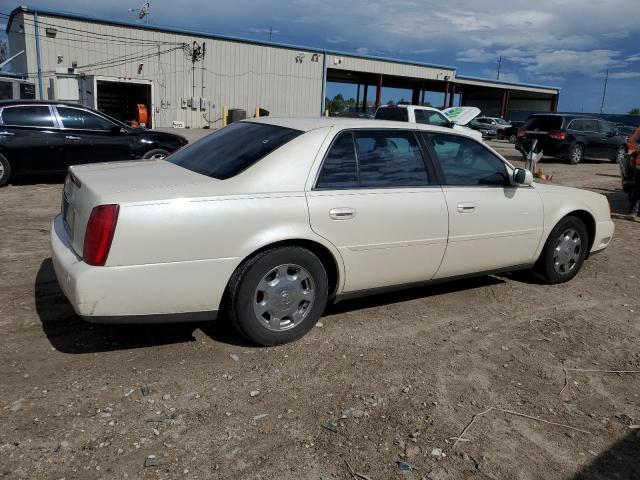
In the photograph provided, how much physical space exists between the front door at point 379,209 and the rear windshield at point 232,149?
1.38 ft

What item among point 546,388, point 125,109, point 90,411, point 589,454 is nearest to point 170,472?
point 90,411

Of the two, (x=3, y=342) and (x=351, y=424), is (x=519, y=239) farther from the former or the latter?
(x=3, y=342)

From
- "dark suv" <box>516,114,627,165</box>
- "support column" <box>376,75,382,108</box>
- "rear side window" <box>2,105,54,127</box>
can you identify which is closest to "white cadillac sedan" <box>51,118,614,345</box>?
"rear side window" <box>2,105,54,127</box>

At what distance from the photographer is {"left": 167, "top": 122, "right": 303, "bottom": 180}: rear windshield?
3.71 m

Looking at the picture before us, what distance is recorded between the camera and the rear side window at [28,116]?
30.9 feet

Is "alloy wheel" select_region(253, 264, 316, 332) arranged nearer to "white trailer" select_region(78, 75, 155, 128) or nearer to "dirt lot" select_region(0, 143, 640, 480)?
"dirt lot" select_region(0, 143, 640, 480)

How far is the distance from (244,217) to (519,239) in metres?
2.69

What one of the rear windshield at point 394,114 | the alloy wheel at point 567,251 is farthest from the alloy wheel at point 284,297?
the rear windshield at point 394,114

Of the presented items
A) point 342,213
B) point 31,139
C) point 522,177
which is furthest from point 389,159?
point 31,139

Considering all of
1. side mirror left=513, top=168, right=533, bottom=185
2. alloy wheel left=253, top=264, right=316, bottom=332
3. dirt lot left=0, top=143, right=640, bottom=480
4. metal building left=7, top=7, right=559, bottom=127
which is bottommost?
dirt lot left=0, top=143, right=640, bottom=480

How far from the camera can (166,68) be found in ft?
92.7

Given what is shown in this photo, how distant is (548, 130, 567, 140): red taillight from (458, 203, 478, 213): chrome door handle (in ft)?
50.2

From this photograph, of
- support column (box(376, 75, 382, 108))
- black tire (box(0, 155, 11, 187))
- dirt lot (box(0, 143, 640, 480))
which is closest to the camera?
dirt lot (box(0, 143, 640, 480))

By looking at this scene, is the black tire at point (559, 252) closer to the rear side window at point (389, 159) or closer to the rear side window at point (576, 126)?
the rear side window at point (389, 159)
